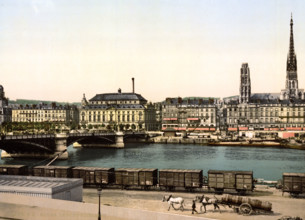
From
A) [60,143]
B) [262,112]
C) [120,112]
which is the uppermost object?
[120,112]

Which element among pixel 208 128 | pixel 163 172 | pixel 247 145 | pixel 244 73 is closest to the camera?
pixel 163 172

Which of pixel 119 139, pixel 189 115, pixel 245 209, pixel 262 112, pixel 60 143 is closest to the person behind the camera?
pixel 245 209

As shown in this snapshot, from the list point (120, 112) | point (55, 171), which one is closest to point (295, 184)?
point (55, 171)

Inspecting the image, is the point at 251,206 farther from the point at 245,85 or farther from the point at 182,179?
the point at 245,85

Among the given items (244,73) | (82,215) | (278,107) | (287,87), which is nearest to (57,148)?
(82,215)

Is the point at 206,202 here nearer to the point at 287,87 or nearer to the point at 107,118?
the point at 107,118

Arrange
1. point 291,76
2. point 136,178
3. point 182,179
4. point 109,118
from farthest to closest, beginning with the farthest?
point 291,76 → point 109,118 → point 136,178 → point 182,179

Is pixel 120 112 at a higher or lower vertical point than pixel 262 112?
higher
